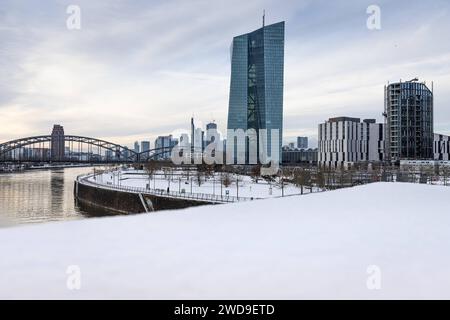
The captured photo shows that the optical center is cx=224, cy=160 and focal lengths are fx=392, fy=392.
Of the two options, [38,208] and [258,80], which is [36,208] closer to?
[38,208]

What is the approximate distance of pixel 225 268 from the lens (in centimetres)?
474

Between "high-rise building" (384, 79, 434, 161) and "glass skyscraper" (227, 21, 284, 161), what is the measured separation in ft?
130

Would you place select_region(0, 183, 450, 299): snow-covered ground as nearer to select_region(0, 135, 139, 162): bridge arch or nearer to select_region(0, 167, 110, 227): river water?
select_region(0, 167, 110, 227): river water

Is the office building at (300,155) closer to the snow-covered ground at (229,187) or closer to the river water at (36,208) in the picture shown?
the snow-covered ground at (229,187)

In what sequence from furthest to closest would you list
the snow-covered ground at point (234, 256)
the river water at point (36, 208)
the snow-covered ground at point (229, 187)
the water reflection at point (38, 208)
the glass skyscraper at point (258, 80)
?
the glass skyscraper at point (258, 80) < the snow-covered ground at point (229, 187) < the water reflection at point (38, 208) < the river water at point (36, 208) < the snow-covered ground at point (234, 256)

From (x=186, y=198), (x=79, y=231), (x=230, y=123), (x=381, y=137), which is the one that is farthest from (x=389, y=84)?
(x=79, y=231)

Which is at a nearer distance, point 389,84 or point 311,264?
point 311,264

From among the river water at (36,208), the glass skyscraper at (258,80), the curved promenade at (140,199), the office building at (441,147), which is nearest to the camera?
the river water at (36,208)

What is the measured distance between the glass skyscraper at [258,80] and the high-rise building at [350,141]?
17.0 metres

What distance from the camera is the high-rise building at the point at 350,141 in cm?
12156

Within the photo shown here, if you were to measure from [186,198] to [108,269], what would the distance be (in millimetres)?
34727

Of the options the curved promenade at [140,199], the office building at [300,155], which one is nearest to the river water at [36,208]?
the curved promenade at [140,199]

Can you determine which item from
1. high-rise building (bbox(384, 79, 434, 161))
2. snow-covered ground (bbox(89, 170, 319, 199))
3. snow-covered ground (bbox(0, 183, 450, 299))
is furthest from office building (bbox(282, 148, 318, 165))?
snow-covered ground (bbox(0, 183, 450, 299))
